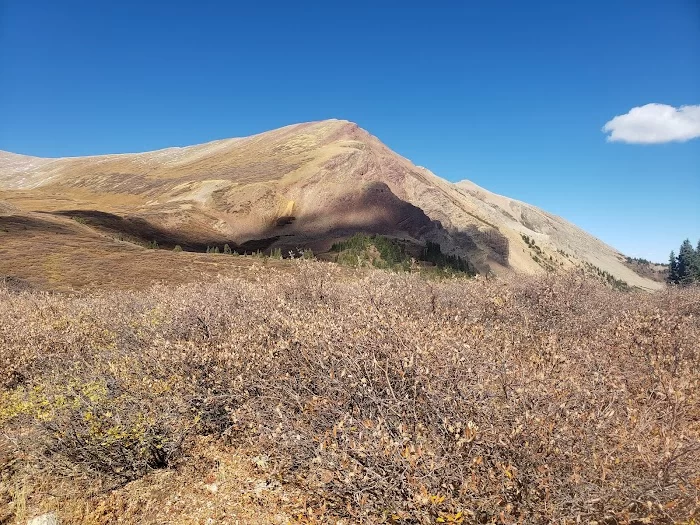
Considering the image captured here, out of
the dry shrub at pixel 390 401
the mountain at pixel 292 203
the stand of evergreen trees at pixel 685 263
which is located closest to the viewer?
the dry shrub at pixel 390 401

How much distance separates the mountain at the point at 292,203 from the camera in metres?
80.2

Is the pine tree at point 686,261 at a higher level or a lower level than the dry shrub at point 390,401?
higher

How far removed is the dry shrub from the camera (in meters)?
4.16

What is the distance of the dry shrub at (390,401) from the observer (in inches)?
164

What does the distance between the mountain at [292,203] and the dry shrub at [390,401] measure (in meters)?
56.3

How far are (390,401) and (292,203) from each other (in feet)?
275

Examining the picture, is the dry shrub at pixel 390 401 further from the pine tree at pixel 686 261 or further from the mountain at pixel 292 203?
the pine tree at pixel 686 261

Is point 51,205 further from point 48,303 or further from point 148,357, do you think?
point 148,357

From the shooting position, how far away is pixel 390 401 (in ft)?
18.3

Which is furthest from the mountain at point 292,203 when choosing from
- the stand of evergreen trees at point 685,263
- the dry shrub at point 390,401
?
the dry shrub at point 390,401

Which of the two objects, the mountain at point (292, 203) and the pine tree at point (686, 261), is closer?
the mountain at point (292, 203)

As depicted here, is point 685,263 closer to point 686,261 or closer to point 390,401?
point 686,261

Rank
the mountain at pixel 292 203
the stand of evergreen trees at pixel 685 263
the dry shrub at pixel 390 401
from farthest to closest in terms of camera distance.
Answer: the stand of evergreen trees at pixel 685 263
the mountain at pixel 292 203
the dry shrub at pixel 390 401

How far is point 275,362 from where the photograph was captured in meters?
7.34
